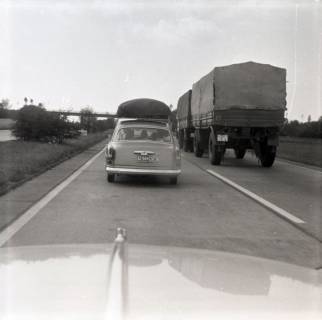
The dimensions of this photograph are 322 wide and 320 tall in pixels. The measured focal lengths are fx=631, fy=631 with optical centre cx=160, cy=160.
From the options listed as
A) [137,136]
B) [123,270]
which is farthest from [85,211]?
[123,270]

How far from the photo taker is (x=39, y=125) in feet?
112

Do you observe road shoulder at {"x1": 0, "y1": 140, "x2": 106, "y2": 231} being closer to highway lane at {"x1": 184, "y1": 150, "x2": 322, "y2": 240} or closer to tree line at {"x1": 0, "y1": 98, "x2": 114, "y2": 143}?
highway lane at {"x1": 184, "y1": 150, "x2": 322, "y2": 240}

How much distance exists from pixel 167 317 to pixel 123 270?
386 mm

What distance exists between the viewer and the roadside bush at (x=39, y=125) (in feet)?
112

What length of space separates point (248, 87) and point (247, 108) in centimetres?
81

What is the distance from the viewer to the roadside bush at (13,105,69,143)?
34031 millimetres

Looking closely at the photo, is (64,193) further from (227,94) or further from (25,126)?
(25,126)

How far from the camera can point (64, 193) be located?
39.7 ft

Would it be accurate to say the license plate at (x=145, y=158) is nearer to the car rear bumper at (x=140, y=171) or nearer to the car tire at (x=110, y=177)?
the car rear bumper at (x=140, y=171)

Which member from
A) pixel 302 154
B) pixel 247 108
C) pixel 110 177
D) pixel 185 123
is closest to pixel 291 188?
pixel 110 177

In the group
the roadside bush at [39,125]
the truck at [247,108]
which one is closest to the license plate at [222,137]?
the truck at [247,108]

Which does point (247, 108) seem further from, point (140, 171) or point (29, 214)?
point (29, 214)

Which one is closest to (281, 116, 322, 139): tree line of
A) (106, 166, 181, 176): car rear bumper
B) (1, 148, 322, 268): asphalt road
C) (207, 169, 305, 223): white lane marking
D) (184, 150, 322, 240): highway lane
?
(184, 150, 322, 240): highway lane

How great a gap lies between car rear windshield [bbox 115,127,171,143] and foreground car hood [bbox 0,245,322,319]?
412 inches
